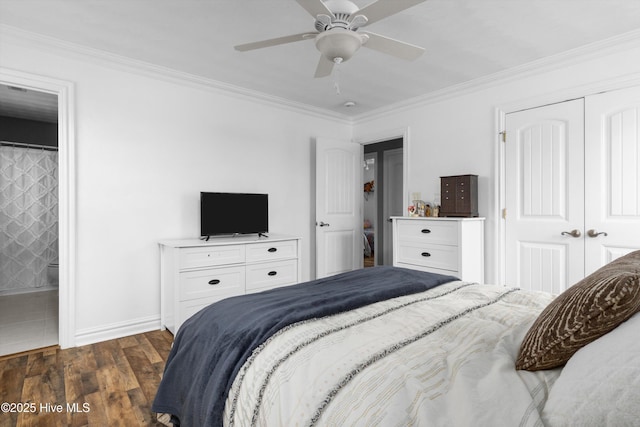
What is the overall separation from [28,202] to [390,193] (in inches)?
216

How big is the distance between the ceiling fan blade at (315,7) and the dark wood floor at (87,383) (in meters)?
2.29

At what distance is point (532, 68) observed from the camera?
321cm

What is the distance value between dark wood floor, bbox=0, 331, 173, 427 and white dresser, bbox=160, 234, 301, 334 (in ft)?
1.30

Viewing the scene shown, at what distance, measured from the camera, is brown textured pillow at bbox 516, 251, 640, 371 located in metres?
0.79

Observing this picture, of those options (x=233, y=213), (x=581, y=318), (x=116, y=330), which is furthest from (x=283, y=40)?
(x=116, y=330)

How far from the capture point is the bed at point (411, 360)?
0.74 meters

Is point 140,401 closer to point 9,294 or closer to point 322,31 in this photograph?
point 322,31

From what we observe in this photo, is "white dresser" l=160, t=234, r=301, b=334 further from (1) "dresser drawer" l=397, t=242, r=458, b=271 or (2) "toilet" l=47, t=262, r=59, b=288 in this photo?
(2) "toilet" l=47, t=262, r=59, b=288

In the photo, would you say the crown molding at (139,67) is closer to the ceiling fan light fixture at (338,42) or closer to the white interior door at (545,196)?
the ceiling fan light fixture at (338,42)

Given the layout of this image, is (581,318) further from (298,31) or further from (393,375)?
(298,31)

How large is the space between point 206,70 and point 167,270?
6.49 ft

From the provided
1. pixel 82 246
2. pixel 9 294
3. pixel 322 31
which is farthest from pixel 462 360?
pixel 9 294

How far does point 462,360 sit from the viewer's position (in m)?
0.99

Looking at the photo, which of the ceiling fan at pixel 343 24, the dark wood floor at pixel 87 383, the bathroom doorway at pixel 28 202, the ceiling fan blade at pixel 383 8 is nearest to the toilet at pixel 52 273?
the bathroom doorway at pixel 28 202
